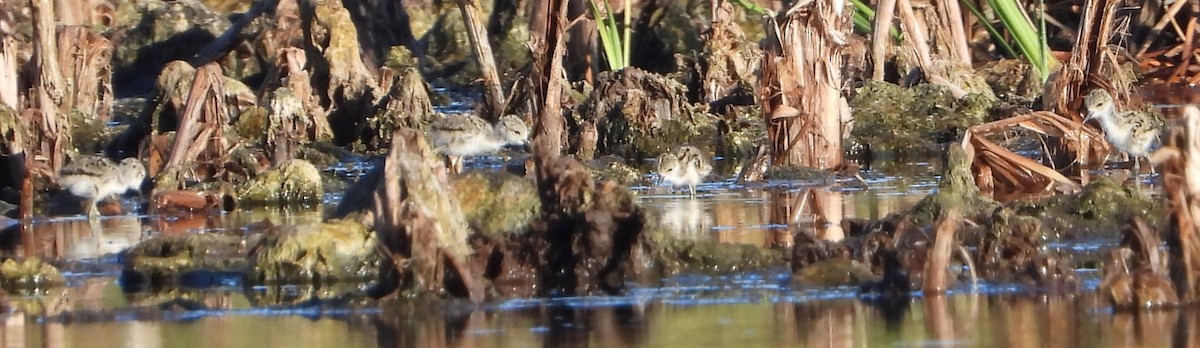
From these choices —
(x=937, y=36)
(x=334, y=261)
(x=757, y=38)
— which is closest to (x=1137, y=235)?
(x=334, y=261)

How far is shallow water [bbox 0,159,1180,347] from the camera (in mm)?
6379

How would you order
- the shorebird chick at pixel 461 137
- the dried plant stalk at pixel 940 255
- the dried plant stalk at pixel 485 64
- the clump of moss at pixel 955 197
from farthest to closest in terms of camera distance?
the dried plant stalk at pixel 485 64 → the shorebird chick at pixel 461 137 → the clump of moss at pixel 955 197 → the dried plant stalk at pixel 940 255

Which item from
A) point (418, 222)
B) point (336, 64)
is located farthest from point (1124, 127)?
point (336, 64)

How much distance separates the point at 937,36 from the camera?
782 inches

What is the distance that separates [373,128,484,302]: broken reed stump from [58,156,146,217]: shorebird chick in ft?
18.1

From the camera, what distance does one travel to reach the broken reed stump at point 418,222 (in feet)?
24.2

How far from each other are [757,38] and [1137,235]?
18.1 metres

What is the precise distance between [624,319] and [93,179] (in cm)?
655

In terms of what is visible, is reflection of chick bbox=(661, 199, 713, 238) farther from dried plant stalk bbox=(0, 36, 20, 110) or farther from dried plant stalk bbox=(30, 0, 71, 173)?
dried plant stalk bbox=(0, 36, 20, 110)

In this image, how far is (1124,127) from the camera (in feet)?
41.8

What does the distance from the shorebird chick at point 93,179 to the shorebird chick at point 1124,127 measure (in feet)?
20.2

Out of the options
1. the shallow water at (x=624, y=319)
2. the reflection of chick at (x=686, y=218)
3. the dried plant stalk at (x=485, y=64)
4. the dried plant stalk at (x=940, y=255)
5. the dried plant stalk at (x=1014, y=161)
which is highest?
the dried plant stalk at (x=485, y=64)

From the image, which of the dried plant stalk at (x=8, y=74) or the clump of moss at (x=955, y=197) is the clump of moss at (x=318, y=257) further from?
the dried plant stalk at (x=8, y=74)

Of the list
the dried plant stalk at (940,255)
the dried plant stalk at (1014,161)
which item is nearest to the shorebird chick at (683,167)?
the dried plant stalk at (1014,161)
